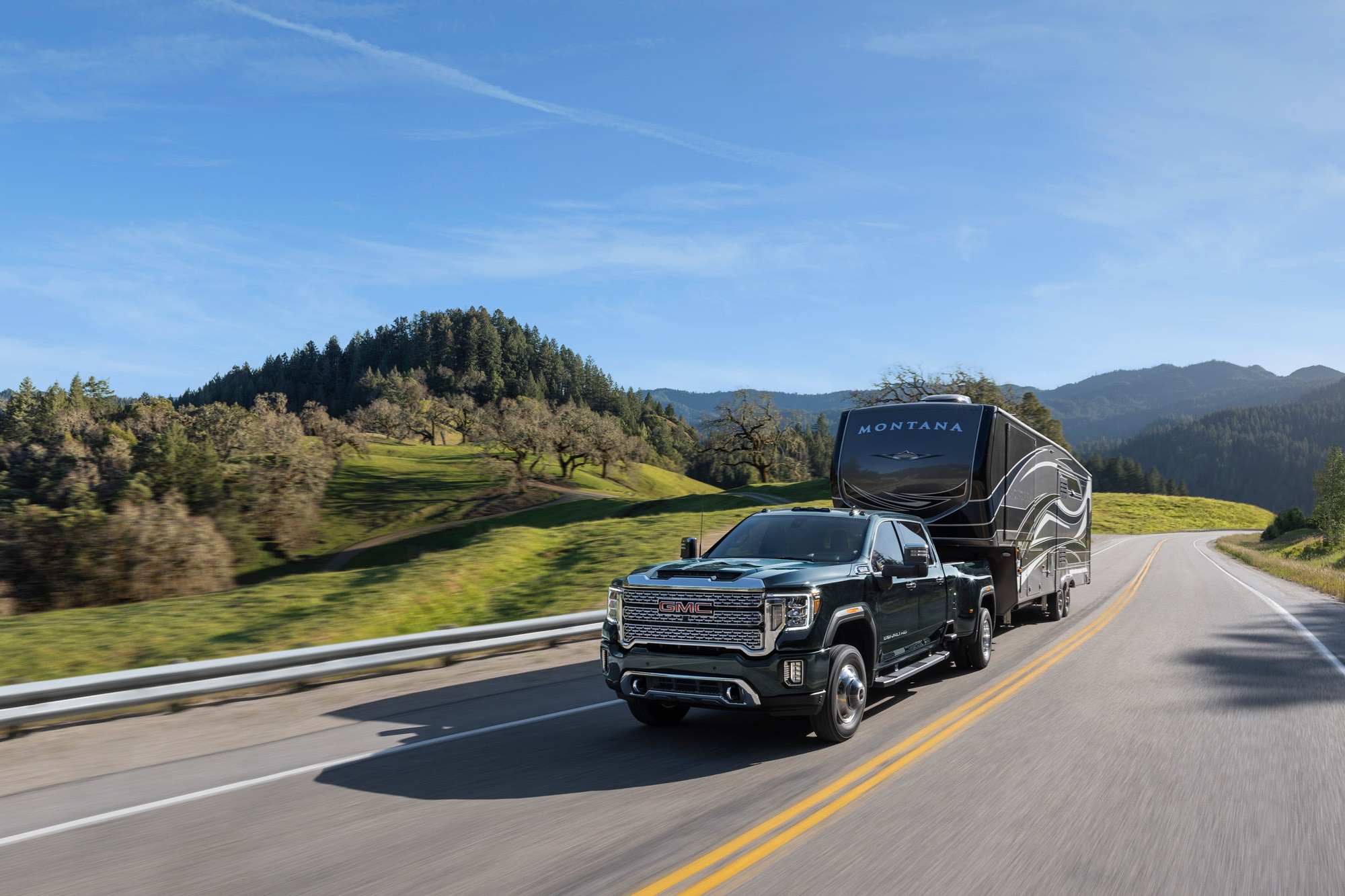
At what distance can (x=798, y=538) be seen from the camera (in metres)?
8.73

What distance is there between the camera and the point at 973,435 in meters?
13.4

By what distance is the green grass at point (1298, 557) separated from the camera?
27422 millimetres

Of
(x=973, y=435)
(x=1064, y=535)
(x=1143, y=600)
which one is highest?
(x=973, y=435)

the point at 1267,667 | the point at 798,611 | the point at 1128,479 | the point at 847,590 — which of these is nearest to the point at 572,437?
the point at 1267,667

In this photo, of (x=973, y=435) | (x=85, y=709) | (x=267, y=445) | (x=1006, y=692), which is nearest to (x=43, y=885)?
(x=85, y=709)

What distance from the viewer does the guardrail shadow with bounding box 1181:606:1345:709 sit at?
30.7 ft

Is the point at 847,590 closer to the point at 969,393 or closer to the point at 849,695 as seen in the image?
the point at 849,695

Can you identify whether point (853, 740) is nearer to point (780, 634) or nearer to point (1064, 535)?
point (780, 634)

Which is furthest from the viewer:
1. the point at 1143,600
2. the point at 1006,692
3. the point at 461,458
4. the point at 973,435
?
the point at 461,458

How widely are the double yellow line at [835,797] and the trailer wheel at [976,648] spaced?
478 mm

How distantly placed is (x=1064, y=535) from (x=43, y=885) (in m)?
18.5

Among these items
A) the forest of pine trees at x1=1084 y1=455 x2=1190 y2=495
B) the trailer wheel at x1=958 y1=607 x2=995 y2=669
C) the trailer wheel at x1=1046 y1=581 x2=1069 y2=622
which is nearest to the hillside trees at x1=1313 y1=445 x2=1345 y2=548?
the trailer wheel at x1=1046 y1=581 x2=1069 y2=622

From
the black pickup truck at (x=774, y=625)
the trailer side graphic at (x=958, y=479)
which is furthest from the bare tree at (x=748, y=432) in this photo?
the black pickup truck at (x=774, y=625)

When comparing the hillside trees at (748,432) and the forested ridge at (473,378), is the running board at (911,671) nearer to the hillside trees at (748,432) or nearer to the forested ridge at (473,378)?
the hillside trees at (748,432)
